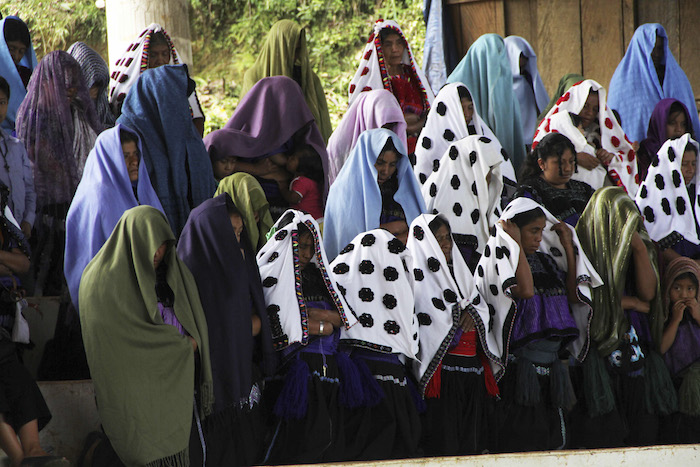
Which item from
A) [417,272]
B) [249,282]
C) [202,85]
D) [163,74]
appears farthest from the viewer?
[202,85]

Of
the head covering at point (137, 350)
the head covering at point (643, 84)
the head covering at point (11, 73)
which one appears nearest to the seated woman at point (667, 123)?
the head covering at point (643, 84)

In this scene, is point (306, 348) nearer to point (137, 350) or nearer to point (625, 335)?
point (137, 350)

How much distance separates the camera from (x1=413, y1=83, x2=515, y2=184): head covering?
6617 mm

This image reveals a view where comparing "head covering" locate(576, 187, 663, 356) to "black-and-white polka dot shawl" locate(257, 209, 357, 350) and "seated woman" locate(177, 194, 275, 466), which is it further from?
"seated woman" locate(177, 194, 275, 466)

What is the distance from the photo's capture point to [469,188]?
615cm

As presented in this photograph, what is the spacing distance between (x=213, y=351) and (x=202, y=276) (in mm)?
348

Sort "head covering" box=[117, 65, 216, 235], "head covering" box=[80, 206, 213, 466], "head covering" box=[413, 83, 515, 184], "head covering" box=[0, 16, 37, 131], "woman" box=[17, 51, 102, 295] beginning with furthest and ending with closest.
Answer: "head covering" box=[413, 83, 515, 184] < "head covering" box=[0, 16, 37, 131] < "head covering" box=[117, 65, 216, 235] < "woman" box=[17, 51, 102, 295] < "head covering" box=[80, 206, 213, 466]

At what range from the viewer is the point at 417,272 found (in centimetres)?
516

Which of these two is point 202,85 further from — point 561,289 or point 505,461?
point 505,461

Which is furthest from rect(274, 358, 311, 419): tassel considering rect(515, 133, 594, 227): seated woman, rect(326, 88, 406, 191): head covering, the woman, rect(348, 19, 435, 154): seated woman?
rect(348, 19, 435, 154): seated woman

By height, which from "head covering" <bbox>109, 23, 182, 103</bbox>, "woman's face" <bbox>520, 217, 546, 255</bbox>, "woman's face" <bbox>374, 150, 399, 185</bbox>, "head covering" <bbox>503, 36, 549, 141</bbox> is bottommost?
"woman's face" <bbox>520, 217, 546, 255</bbox>

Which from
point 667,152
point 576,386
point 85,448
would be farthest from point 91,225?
point 667,152

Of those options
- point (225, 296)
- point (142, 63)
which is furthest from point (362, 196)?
point (142, 63)

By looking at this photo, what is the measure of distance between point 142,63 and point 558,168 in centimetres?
297
